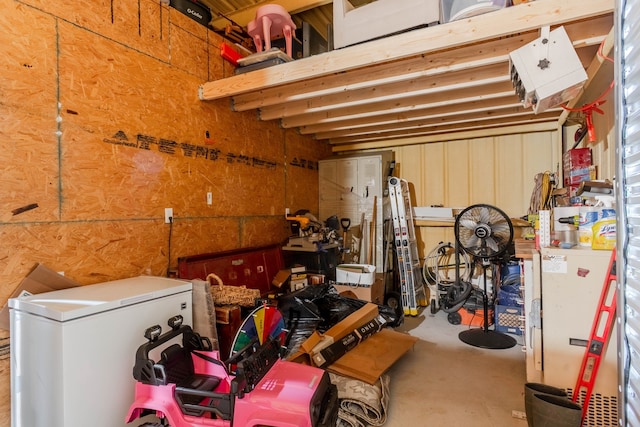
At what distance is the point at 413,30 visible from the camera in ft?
7.31

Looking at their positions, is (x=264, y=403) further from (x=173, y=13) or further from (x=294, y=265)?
(x=173, y=13)

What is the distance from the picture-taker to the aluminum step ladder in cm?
439

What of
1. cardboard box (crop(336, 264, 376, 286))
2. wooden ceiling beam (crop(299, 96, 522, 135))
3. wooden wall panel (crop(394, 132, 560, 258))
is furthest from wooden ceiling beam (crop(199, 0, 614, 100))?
wooden wall panel (crop(394, 132, 560, 258))

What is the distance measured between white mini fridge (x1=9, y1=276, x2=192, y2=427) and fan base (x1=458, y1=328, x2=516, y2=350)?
311 cm

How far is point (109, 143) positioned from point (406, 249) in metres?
3.56

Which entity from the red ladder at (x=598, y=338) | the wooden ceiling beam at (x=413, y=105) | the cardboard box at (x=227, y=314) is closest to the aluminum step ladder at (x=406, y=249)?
the wooden ceiling beam at (x=413, y=105)

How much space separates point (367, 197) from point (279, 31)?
251 centimetres

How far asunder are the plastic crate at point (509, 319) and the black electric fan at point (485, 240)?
0.47 feet

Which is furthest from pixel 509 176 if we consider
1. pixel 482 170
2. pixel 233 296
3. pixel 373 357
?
pixel 233 296

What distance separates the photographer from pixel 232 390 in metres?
1.54

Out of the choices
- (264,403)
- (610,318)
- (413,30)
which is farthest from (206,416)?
(413,30)

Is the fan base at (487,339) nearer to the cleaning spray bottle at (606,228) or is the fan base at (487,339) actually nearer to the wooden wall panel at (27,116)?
the cleaning spray bottle at (606,228)

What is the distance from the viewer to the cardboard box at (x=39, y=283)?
6.20 feet

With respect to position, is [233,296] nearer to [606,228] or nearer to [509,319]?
[606,228]
